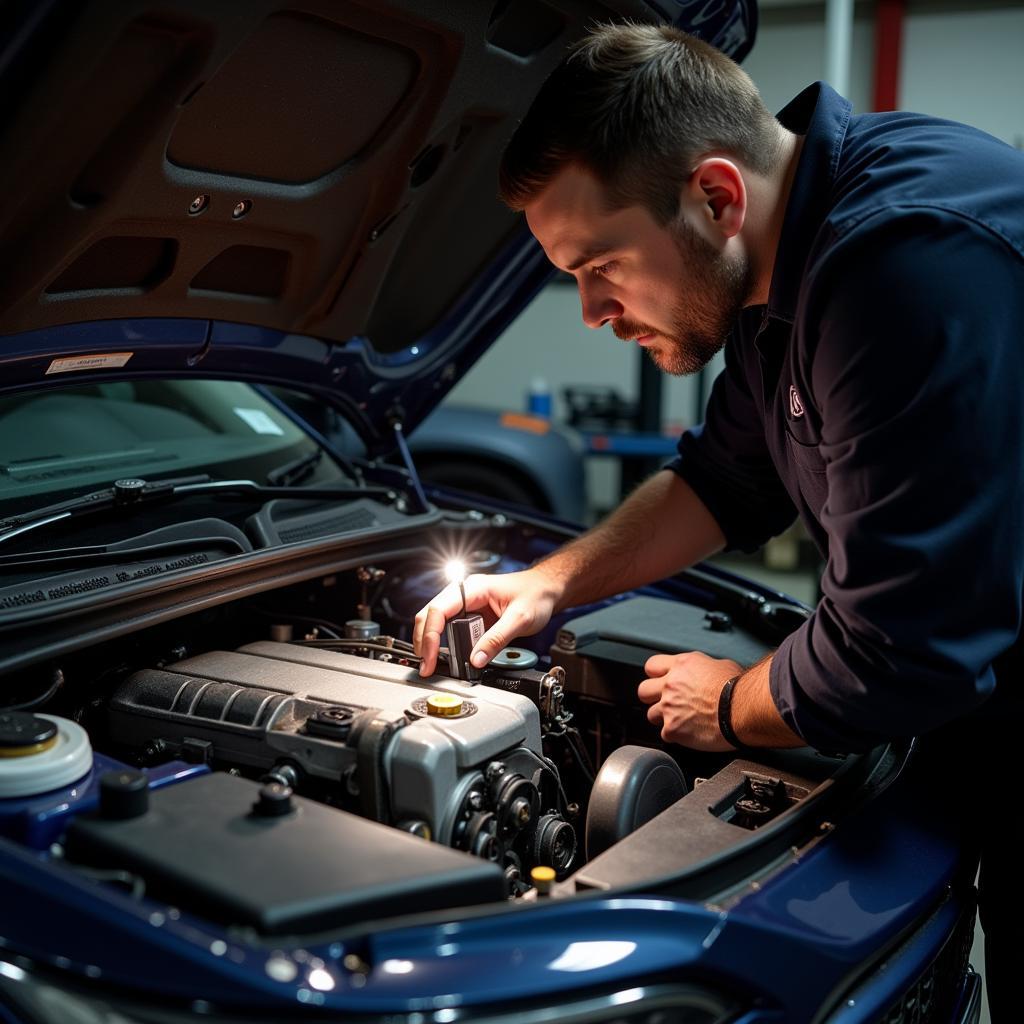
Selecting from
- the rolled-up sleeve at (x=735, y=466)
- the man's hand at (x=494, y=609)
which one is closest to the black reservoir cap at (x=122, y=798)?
the man's hand at (x=494, y=609)

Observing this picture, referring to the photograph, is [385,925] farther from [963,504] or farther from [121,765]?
[963,504]

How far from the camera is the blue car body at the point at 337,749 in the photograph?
1.03 metres

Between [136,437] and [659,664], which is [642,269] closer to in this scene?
[659,664]

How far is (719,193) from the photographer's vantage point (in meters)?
1.44

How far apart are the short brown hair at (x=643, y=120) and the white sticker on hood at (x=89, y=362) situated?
78cm

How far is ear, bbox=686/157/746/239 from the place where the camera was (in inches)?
55.6

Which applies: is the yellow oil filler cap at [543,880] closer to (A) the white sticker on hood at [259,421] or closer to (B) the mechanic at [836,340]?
(B) the mechanic at [836,340]

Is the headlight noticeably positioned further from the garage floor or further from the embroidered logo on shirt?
the garage floor

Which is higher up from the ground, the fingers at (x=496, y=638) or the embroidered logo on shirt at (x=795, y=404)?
the embroidered logo on shirt at (x=795, y=404)

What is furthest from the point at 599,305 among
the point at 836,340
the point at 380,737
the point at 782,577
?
the point at 782,577

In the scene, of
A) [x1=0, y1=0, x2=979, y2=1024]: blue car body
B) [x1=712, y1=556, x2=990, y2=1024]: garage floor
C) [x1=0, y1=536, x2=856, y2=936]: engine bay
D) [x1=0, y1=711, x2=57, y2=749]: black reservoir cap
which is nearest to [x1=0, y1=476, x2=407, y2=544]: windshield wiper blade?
[x1=0, y1=0, x2=979, y2=1024]: blue car body

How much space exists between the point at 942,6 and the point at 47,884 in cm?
662

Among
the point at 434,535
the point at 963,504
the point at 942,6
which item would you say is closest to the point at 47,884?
the point at 963,504

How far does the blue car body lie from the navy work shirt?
239 millimetres
